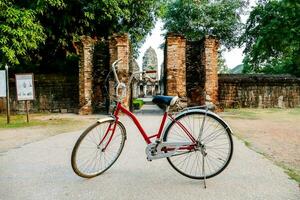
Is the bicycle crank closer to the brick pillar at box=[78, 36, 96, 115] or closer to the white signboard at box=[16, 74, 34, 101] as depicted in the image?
the white signboard at box=[16, 74, 34, 101]

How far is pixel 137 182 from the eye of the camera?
15.0 ft

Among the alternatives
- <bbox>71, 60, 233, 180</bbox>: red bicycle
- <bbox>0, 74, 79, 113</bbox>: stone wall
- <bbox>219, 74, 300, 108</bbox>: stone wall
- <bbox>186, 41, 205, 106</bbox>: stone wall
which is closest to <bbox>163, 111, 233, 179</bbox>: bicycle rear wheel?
<bbox>71, 60, 233, 180</bbox>: red bicycle

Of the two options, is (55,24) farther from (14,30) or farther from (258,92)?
(258,92)

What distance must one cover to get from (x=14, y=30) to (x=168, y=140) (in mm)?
12445

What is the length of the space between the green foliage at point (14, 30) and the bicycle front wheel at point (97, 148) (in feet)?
37.9

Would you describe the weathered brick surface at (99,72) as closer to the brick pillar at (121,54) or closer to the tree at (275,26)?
the brick pillar at (121,54)

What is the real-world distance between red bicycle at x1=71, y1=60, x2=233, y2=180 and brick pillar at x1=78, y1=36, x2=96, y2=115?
12.0 meters

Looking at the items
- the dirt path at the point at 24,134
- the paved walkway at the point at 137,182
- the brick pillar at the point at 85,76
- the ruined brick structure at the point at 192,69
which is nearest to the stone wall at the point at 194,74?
the ruined brick structure at the point at 192,69

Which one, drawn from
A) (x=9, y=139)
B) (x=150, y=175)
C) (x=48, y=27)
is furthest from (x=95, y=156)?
(x=48, y=27)

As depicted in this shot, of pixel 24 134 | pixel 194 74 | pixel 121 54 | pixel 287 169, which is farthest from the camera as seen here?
pixel 194 74

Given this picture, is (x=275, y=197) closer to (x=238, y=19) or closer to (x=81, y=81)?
(x=81, y=81)

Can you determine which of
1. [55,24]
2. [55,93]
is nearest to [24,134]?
[55,93]

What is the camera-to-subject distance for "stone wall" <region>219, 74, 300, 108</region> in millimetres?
20875

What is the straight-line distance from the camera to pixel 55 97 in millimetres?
18125
